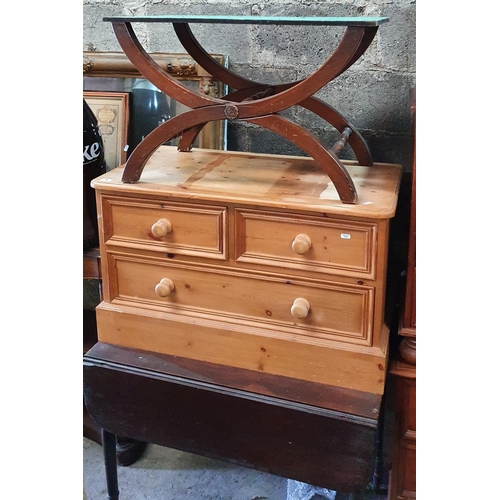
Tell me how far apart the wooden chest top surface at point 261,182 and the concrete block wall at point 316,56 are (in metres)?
0.17

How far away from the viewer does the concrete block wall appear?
1448mm

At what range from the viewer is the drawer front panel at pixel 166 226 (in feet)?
3.93

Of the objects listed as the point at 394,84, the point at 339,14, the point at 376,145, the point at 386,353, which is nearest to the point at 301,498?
the point at 386,353

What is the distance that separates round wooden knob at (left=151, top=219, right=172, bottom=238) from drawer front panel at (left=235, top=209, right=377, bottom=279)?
0.16 meters

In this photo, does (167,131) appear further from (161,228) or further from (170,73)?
(170,73)

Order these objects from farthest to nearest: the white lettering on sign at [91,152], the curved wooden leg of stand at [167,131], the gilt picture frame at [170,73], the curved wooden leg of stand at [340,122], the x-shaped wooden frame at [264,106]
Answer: the gilt picture frame at [170,73]
the white lettering on sign at [91,152]
the curved wooden leg of stand at [340,122]
the curved wooden leg of stand at [167,131]
the x-shaped wooden frame at [264,106]

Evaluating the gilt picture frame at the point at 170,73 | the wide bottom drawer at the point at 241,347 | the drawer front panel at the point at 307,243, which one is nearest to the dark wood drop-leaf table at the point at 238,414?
the wide bottom drawer at the point at 241,347

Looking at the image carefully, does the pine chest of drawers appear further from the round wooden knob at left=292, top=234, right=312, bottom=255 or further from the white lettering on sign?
Result: the white lettering on sign

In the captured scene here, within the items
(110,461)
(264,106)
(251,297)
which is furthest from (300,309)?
(110,461)

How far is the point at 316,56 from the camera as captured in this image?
59.9 inches

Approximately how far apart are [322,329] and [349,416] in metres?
0.18

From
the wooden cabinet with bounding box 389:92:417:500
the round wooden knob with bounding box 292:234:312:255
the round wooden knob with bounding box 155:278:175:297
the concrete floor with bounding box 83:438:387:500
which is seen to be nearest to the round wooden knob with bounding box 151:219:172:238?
the round wooden knob with bounding box 155:278:175:297

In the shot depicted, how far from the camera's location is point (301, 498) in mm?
1571

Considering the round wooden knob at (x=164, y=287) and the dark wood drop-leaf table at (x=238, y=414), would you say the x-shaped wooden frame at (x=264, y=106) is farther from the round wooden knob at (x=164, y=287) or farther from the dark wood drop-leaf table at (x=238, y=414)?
the dark wood drop-leaf table at (x=238, y=414)
